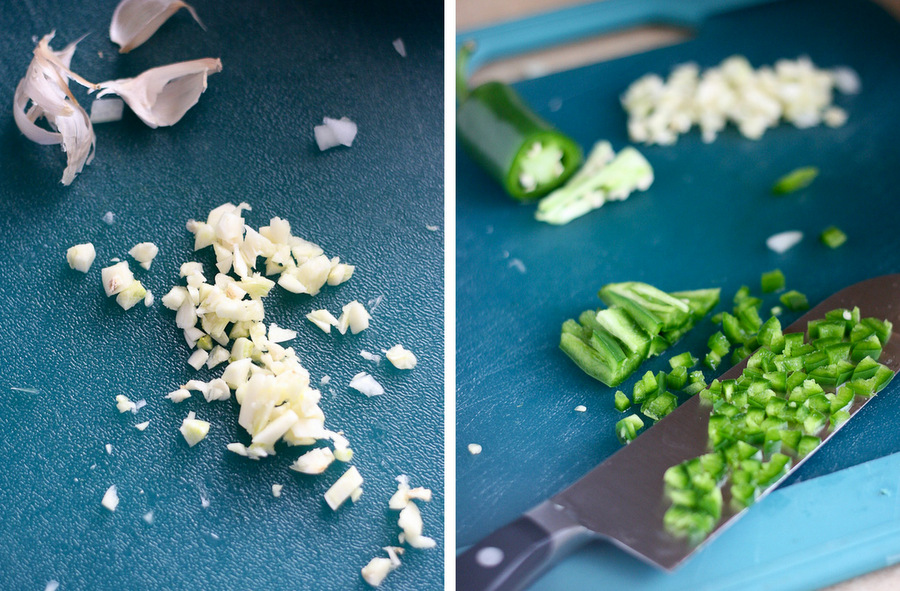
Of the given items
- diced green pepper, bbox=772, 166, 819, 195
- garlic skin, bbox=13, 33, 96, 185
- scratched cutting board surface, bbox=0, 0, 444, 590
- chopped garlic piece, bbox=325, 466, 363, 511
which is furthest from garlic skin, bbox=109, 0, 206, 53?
diced green pepper, bbox=772, 166, 819, 195

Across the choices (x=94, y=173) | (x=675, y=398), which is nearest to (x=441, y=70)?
(x=94, y=173)

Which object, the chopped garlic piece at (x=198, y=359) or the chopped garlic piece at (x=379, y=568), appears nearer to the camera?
the chopped garlic piece at (x=379, y=568)

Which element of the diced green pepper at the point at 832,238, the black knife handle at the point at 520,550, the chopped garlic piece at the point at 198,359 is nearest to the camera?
the black knife handle at the point at 520,550

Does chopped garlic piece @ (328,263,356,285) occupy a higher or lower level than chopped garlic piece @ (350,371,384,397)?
higher

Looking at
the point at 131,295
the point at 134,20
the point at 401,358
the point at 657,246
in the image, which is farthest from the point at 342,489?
the point at 134,20

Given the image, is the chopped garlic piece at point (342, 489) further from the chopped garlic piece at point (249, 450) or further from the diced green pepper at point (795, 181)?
the diced green pepper at point (795, 181)

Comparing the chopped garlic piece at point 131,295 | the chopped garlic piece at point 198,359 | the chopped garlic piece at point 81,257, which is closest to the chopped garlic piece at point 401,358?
the chopped garlic piece at point 198,359

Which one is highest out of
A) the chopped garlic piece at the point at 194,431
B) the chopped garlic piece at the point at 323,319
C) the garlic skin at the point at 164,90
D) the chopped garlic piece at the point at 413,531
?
the garlic skin at the point at 164,90

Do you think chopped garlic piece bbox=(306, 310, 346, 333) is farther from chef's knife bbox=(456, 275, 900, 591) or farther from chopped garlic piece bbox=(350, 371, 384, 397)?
chef's knife bbox=(456, 275, 900, 591)
